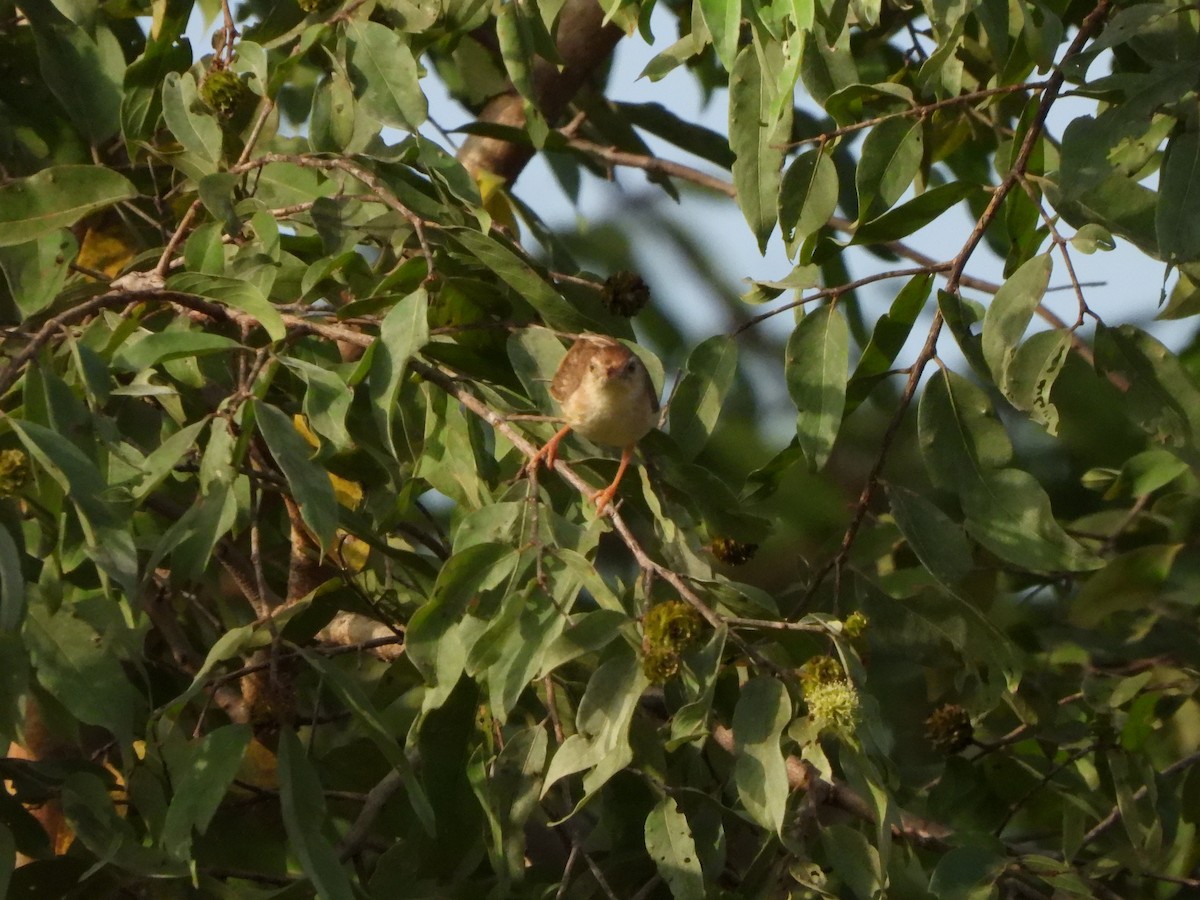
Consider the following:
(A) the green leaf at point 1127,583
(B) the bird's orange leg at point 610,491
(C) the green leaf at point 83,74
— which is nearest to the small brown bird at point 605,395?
(B) the bird's orange leg at point 610,491

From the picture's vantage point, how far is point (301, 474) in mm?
1754

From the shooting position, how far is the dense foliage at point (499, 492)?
182cm

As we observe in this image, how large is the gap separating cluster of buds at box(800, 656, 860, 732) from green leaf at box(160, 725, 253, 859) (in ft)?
2.33

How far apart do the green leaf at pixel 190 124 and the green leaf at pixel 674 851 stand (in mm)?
1259

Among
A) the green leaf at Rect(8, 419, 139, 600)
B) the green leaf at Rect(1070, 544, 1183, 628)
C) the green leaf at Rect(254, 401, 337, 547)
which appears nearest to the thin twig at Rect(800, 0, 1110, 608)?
the green leaf at Rect(254, 401, 337, 547)

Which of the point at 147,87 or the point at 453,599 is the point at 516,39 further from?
the point at 453,599

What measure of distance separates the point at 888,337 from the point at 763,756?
85cm

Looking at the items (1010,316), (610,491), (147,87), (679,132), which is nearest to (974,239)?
(1010,316)

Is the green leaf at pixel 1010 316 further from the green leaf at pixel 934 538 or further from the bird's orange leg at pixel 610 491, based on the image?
the bird's orange leg at pixel 610 491

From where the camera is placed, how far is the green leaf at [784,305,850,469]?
2229mm

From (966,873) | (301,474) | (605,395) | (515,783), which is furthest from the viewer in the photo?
(605,395)

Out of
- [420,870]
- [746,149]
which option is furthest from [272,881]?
[746,149]

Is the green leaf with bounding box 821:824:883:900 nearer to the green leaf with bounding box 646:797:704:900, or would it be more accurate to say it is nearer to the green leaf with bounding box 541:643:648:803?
the green leaf with bounding box 646:797:704:900

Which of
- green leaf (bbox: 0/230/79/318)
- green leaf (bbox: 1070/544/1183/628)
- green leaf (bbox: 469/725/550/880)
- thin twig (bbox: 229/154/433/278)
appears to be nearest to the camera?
green leaf (bbox: 469/725/550/880)
